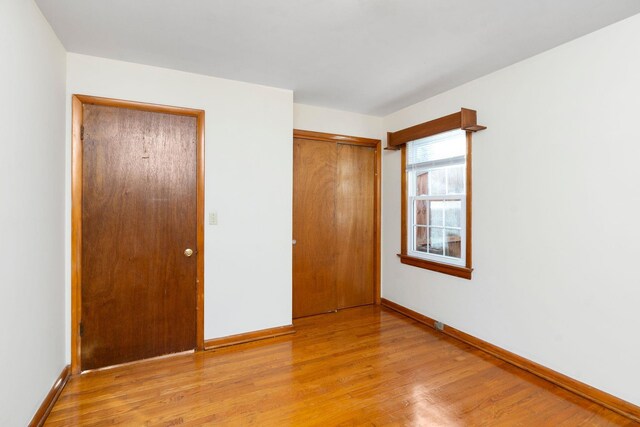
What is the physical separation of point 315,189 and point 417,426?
2484 mm

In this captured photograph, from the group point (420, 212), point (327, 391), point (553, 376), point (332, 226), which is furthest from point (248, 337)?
point (553, 376)

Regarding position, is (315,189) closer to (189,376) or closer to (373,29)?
(373,29)

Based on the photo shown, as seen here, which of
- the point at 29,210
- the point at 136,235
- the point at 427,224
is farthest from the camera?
the point at 427,224

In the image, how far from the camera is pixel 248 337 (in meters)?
2.95

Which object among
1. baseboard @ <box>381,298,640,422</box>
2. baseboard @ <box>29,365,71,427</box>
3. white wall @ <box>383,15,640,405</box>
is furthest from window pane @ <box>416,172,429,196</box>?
baseboard @ <box>29,365,71,427</box>

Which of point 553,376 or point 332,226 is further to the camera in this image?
point 332,226

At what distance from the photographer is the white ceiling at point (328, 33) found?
1815 millimetres

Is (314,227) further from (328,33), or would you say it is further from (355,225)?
(328,33)

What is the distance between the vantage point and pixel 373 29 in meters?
2.04

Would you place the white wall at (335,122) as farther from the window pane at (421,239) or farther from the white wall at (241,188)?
the window pane at (421,239)

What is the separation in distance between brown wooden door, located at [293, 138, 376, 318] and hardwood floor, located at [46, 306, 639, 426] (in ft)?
2.98

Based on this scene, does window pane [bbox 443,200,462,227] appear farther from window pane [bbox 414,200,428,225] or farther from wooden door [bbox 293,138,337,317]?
wooden door [bbox 293,138,337,317]

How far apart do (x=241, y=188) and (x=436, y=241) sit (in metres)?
2.10

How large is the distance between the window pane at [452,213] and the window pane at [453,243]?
0.24 feet
